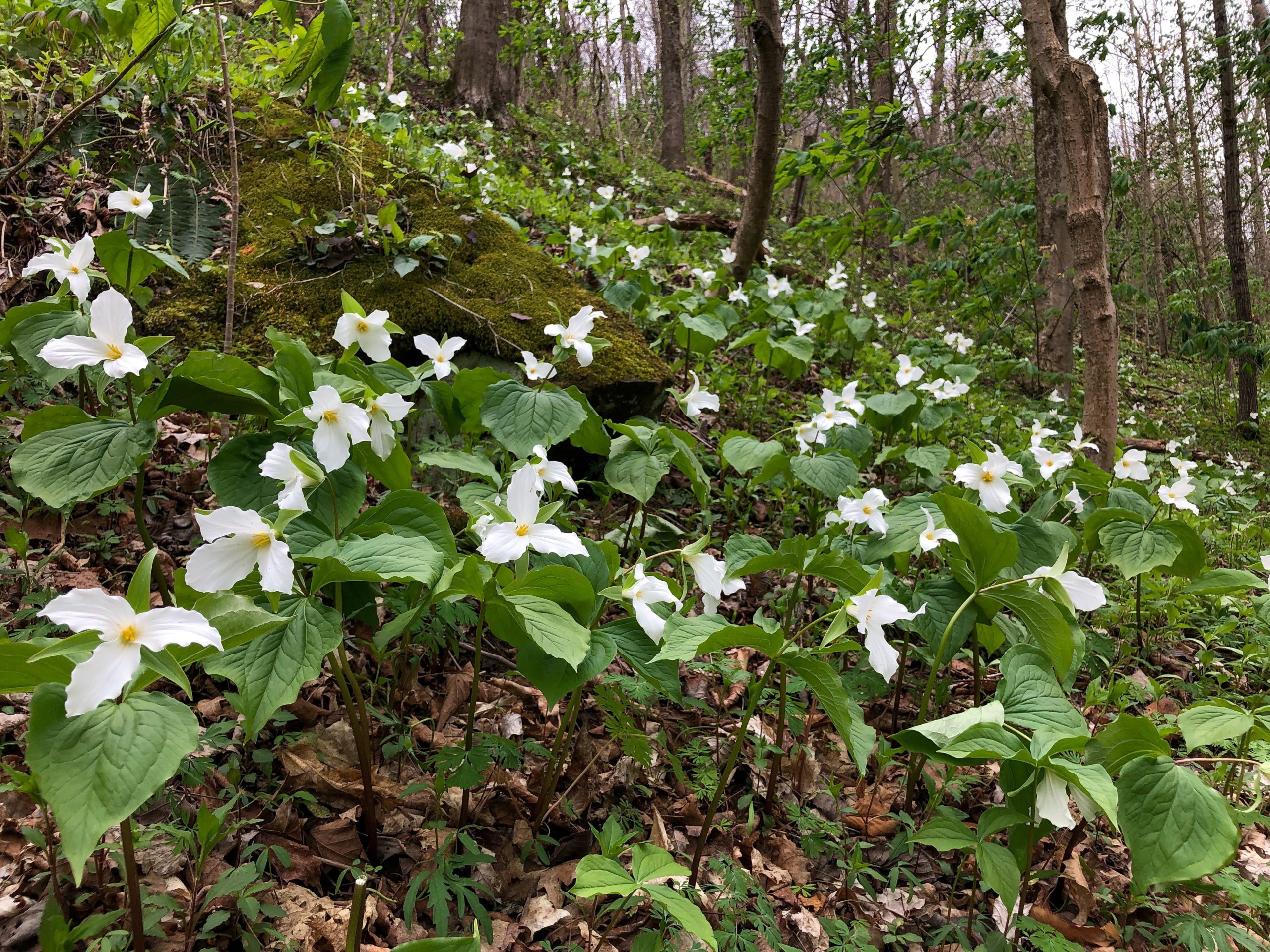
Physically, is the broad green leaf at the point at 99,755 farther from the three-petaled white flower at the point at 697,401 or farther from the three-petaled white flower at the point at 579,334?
the three-petaled white flower at the point at 697,401

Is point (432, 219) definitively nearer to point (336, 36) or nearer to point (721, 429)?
point (721, 429)

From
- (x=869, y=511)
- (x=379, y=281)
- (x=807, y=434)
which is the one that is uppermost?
(x=379, y=281)

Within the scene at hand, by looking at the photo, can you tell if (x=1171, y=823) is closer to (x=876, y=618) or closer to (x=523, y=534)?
(x=876, y=618)

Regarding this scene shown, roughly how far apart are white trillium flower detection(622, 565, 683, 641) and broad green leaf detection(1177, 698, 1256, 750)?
1.13 meters

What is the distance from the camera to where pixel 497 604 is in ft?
4.56

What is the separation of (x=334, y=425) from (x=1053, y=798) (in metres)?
1.60

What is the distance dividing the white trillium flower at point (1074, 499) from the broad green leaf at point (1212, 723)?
1.11 meters

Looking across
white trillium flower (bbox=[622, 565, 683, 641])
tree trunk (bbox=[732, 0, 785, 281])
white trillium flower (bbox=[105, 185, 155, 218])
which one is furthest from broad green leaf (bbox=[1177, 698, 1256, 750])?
tree trunk (bbox=[732, 0, 785, 281])

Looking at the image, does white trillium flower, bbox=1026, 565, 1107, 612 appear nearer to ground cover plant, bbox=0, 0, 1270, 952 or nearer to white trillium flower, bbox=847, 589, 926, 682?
ground cover plant, bbox=0, 0, 1270, 952

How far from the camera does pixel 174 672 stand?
928mm

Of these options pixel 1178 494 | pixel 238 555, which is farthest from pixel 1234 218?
pixel 238 555

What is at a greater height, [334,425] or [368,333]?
[368,333]

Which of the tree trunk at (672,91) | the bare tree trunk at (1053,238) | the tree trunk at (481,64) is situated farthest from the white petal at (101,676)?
the tree trunk at (672,91)

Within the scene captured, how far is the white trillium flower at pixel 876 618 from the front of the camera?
150 cm
